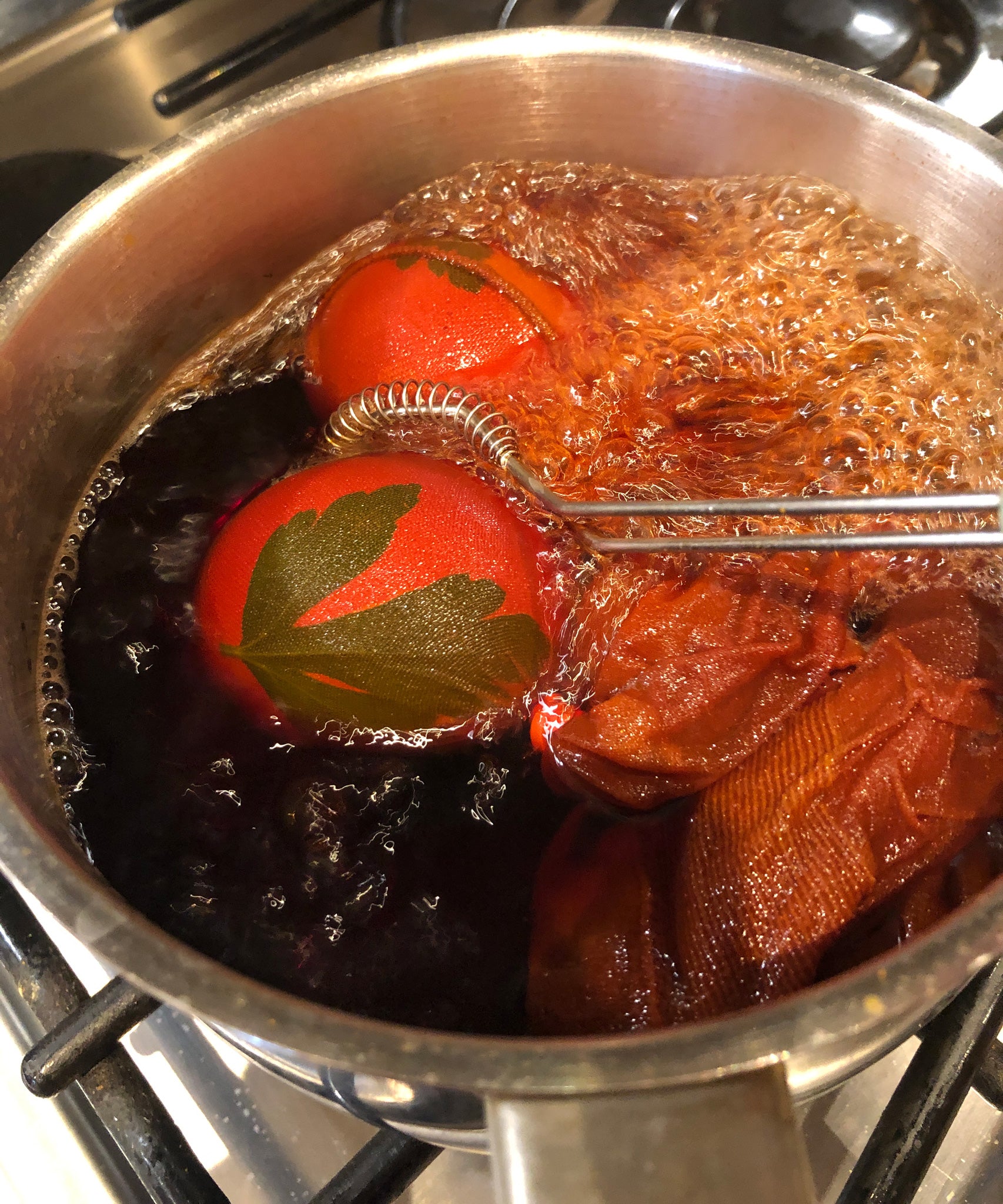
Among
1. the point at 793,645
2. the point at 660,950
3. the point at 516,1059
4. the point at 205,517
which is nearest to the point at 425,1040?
the point at 516,1059

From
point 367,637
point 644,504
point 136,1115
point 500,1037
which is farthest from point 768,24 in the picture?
point 136,1115

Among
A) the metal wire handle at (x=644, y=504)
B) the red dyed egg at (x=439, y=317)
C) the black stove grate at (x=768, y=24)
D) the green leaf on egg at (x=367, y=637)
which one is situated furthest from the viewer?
the black stove grate at (x=768, y=24)

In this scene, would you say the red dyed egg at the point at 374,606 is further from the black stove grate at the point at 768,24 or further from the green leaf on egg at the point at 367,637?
the black stove grate at the point at 768,24

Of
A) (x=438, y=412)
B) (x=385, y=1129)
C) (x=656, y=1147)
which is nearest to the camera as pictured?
(x=656, y=1147)

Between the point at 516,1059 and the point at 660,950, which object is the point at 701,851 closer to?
the point at 660,950

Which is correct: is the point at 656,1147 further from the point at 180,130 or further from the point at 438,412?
the point at 180,130

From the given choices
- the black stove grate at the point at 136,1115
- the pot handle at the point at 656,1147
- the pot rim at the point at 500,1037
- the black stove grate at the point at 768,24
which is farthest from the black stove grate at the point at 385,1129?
the black stove grate at the point at 768,24

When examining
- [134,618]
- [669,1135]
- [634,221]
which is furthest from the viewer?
[634,221]
